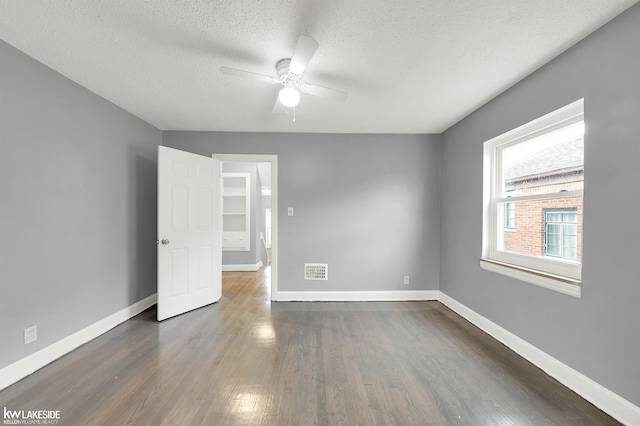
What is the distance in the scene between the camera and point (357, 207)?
3.99m

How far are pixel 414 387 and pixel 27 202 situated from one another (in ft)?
10.1

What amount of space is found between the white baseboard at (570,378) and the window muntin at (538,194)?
0.64m

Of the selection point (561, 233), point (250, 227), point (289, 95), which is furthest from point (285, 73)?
point (250, 227)

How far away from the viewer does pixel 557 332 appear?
2082mm

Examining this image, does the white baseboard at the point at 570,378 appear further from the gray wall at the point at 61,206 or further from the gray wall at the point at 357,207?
the gray wall at the point at 61,206

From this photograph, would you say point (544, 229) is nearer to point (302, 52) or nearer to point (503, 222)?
point (503, 222)

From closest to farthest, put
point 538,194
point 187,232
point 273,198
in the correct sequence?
point 538,194 < point 187,232 < point 273,198

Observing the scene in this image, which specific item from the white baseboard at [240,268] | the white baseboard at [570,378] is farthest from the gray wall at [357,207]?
the white baseboard at [240,268]

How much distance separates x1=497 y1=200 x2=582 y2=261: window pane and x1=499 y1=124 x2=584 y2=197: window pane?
0.11m

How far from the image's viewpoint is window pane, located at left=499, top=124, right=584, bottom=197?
208 cm

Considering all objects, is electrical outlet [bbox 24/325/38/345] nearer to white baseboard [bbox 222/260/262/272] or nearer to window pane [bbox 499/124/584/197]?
white baseboard [bbox 222/260/262/272]

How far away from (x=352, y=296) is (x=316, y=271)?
2.00ft

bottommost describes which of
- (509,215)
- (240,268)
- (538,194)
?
(240,268)

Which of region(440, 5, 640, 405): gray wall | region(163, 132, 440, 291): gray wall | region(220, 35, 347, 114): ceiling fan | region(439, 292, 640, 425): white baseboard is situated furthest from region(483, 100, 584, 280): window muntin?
region(220, 35, 347, 114): ceiling fan
